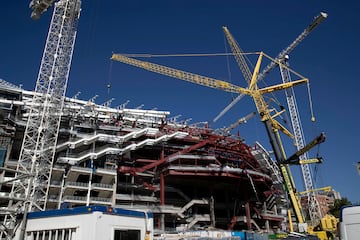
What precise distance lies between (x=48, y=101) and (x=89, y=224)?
47656 mm

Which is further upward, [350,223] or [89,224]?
[89,224]

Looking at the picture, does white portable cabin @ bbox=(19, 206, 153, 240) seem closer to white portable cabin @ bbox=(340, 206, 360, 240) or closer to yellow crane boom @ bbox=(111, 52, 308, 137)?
white portable cabin @ bbox=(340, 206, 360, 240)

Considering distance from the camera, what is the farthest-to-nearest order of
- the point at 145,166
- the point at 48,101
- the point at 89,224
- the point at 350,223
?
1. the point at 145,166
2. the point at 48,101
3. the point at 89,224
4. the point at 350,223

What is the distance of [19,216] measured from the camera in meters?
20.9

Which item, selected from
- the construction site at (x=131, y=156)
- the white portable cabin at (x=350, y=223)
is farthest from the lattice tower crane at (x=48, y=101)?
the white portable cabin at (x=350, y=223)

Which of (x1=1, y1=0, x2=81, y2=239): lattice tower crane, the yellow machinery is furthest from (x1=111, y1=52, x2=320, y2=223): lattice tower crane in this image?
(x1=1, y1=0, x2=81, y2=239): lattice tower crane

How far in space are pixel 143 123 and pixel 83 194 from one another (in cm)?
2378

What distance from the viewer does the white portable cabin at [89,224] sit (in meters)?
16.9

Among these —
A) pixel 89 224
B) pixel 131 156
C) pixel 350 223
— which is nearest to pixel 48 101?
pixel 131 156

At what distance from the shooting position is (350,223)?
12.6 metres

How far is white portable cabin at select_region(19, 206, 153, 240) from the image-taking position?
16859mm

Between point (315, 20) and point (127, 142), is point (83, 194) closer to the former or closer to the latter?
point (127, 142)

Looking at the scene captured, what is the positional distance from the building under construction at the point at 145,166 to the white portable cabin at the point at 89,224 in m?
41.9

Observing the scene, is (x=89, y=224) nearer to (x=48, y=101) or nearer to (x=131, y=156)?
(x=48, y=101)
